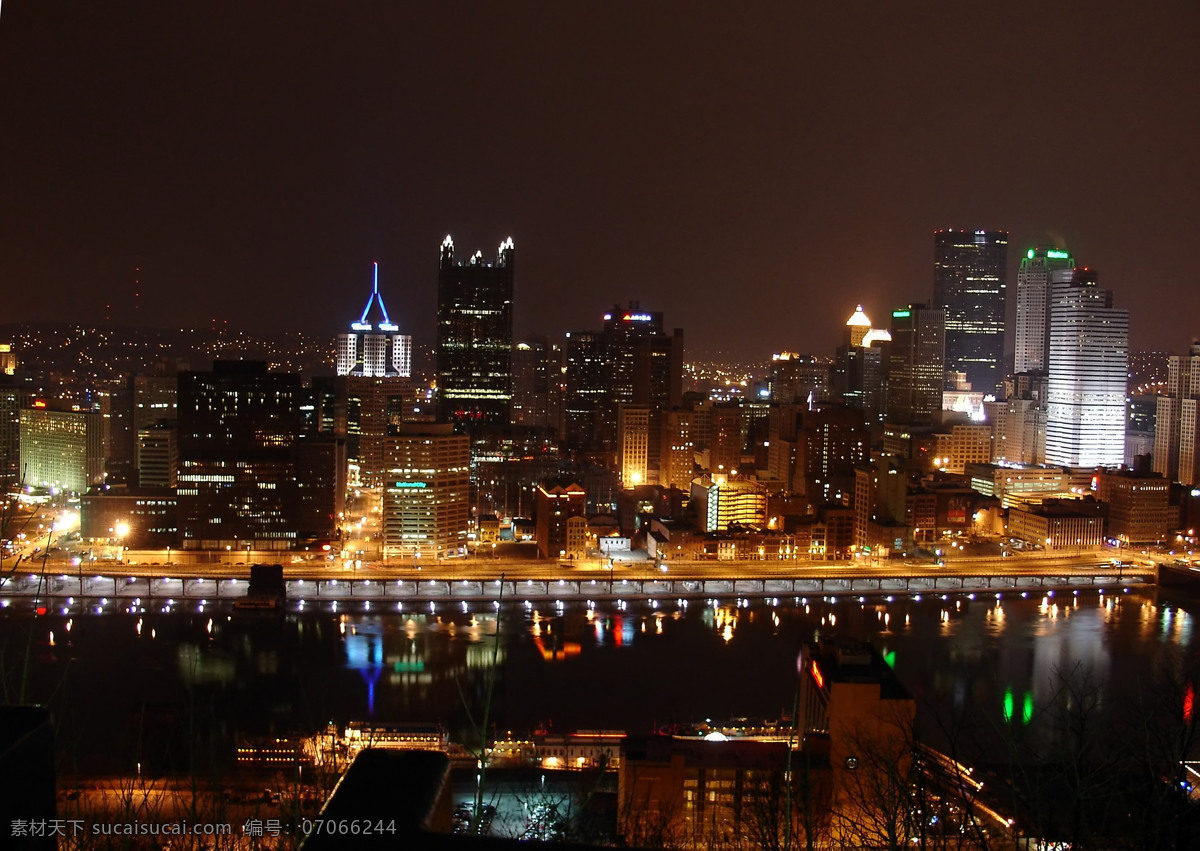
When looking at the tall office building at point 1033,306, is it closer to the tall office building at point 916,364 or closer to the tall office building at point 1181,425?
the tall office building at point 916,364

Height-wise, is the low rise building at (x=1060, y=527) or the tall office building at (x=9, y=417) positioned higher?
the tall office building at (x=9, y=417)

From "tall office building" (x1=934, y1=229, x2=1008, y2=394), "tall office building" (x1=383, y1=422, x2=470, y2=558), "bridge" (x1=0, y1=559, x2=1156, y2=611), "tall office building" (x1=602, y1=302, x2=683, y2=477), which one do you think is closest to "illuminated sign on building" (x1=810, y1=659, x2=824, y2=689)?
"bridge" (x1=0, y1=559, x2=1156, y2=611)

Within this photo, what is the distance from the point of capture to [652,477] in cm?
1686

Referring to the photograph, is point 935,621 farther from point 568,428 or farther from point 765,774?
point 568,428

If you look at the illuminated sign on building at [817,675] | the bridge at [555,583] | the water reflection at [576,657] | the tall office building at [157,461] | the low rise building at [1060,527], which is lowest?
the water reflection at [576,657]

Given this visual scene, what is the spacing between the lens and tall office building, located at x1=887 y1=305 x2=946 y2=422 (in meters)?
20.8

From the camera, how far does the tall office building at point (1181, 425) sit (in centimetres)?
1514

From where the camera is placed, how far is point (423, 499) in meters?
10.9

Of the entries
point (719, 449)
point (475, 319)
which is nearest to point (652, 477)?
point (719, 449)

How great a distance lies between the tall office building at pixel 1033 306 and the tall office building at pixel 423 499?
1793 centimetres

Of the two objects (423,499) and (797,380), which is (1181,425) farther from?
(423,499)

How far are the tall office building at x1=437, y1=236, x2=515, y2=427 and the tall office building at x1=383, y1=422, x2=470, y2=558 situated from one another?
8.54 meters

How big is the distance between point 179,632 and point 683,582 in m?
4.66

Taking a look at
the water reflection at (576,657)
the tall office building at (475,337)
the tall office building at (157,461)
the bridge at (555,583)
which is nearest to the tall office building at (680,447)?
the tall office building at (475,337)
